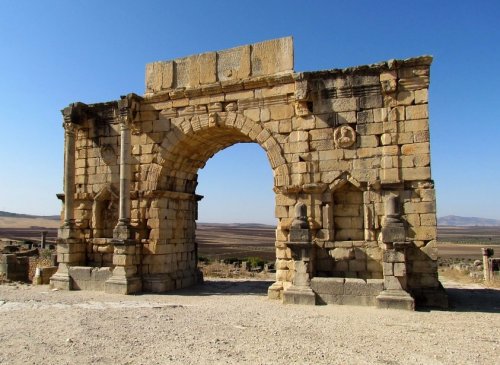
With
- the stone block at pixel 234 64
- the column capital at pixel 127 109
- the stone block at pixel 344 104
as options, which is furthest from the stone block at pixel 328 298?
the column capital at pixel 127 109

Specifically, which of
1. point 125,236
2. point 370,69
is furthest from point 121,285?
point 370,69

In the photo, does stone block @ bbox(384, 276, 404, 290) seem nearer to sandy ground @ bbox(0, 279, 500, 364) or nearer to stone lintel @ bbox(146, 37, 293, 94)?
sandy ground @ bbox(0, 279, 500, 364)

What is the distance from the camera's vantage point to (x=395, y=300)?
317 inches

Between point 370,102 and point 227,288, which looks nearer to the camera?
point 370,102

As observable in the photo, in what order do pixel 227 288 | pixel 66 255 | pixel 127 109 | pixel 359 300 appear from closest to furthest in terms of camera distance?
pixel 359 300 < pixel 127 109 < pixel 66 255 < pixel 227 288

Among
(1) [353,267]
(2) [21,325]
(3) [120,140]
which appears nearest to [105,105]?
(3) [120,140]

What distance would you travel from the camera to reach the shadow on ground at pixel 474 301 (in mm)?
8398

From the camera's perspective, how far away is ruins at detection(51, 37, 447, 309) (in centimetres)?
872

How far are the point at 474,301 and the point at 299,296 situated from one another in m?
3.90

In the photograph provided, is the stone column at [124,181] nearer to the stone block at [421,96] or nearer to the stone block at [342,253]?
the stone block at [342,253]

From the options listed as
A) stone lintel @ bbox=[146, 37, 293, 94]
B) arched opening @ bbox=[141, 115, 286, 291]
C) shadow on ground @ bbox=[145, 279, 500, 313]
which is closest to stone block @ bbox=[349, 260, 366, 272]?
shadow on ground @ bbox=[145, 279, 500, 313]

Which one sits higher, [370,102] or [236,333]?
[370,102]

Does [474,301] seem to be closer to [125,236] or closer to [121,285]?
[121,285]

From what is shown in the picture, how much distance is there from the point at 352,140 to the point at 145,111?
537 cm
